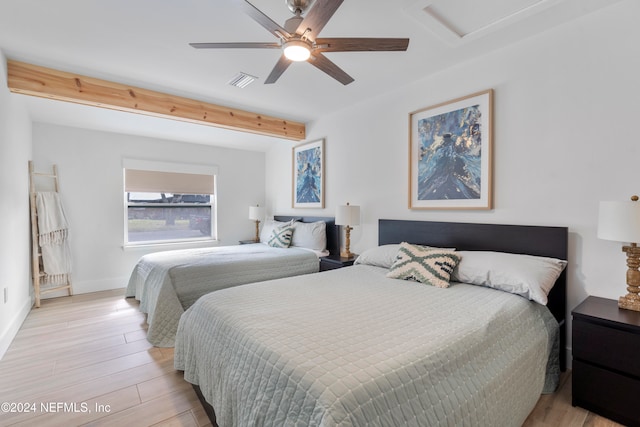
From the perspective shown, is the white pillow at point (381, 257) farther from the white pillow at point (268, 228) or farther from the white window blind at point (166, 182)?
the white window blind at point (166, 182)

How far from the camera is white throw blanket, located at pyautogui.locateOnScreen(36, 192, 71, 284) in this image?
354 cm

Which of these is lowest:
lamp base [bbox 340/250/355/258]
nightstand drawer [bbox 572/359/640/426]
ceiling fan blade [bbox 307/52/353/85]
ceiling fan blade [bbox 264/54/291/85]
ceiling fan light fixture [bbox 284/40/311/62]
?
nightstand drawer [bbox 572/359/640/426]

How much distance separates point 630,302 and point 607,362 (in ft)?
1.29

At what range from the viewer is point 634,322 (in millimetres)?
1570

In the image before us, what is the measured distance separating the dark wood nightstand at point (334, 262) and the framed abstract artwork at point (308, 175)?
0.94 m

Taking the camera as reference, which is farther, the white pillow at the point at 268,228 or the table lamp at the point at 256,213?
the table lamp at the point at 256,213

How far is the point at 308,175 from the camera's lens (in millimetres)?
4449

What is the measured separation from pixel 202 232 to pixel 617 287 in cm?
497

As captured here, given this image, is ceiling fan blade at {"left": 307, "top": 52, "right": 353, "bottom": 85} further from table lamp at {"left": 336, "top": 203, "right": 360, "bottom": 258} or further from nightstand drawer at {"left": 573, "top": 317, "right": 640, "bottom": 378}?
nightstand drawer at {"left": 573, "top": 317, "right": 640, "bottom": 378}

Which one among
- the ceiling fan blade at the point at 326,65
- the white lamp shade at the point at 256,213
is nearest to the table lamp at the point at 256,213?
the white lamp shade at the point at 256,213

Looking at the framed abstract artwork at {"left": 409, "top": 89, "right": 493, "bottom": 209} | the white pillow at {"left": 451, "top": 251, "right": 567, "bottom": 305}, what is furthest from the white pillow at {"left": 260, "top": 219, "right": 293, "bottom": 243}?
the white pillow at {"left": 451, "top": 251, "right": 567, "bottom": 305}

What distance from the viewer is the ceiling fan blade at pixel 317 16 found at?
55.5 inches

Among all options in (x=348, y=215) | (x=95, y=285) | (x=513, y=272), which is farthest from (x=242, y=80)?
(x=95, y=285)

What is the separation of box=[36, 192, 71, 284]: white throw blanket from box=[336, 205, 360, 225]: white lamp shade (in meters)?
3.38
